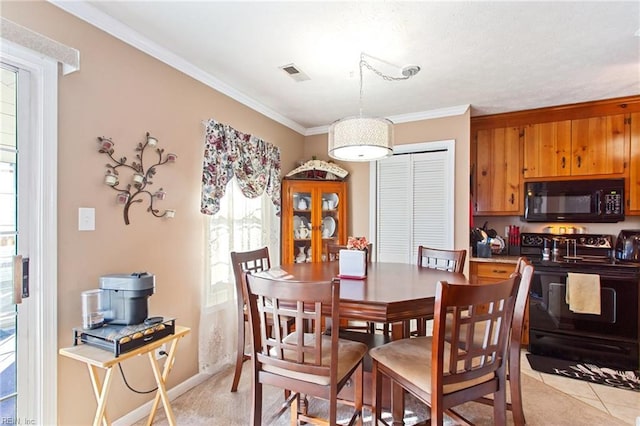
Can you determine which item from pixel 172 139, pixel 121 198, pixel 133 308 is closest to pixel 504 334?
pixel 133 308

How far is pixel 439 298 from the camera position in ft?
4.09

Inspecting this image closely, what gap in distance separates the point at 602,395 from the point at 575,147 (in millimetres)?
2241

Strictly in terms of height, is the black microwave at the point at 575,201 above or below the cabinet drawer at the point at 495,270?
above

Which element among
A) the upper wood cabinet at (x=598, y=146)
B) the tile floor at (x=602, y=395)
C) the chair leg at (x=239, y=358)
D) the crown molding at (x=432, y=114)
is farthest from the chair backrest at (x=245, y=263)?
the upper wood cabinet at (x=598, y=146)

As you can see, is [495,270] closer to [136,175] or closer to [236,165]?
[236,165]

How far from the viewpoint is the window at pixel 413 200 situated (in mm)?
3410

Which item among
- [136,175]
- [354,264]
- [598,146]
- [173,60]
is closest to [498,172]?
[598,146]

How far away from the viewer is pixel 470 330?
1.33m

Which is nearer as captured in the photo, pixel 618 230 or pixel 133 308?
pixel 133 308

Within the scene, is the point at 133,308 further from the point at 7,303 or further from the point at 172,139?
the point at 172,139

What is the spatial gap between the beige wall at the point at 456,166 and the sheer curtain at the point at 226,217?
42.0 inches

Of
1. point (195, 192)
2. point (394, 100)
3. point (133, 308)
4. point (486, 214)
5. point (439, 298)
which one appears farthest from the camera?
point (486, 214)

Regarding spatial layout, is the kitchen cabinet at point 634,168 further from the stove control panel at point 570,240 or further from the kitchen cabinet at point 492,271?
the kitchen cabinet at point 492,271

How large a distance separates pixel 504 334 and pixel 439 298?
1.48 feet
